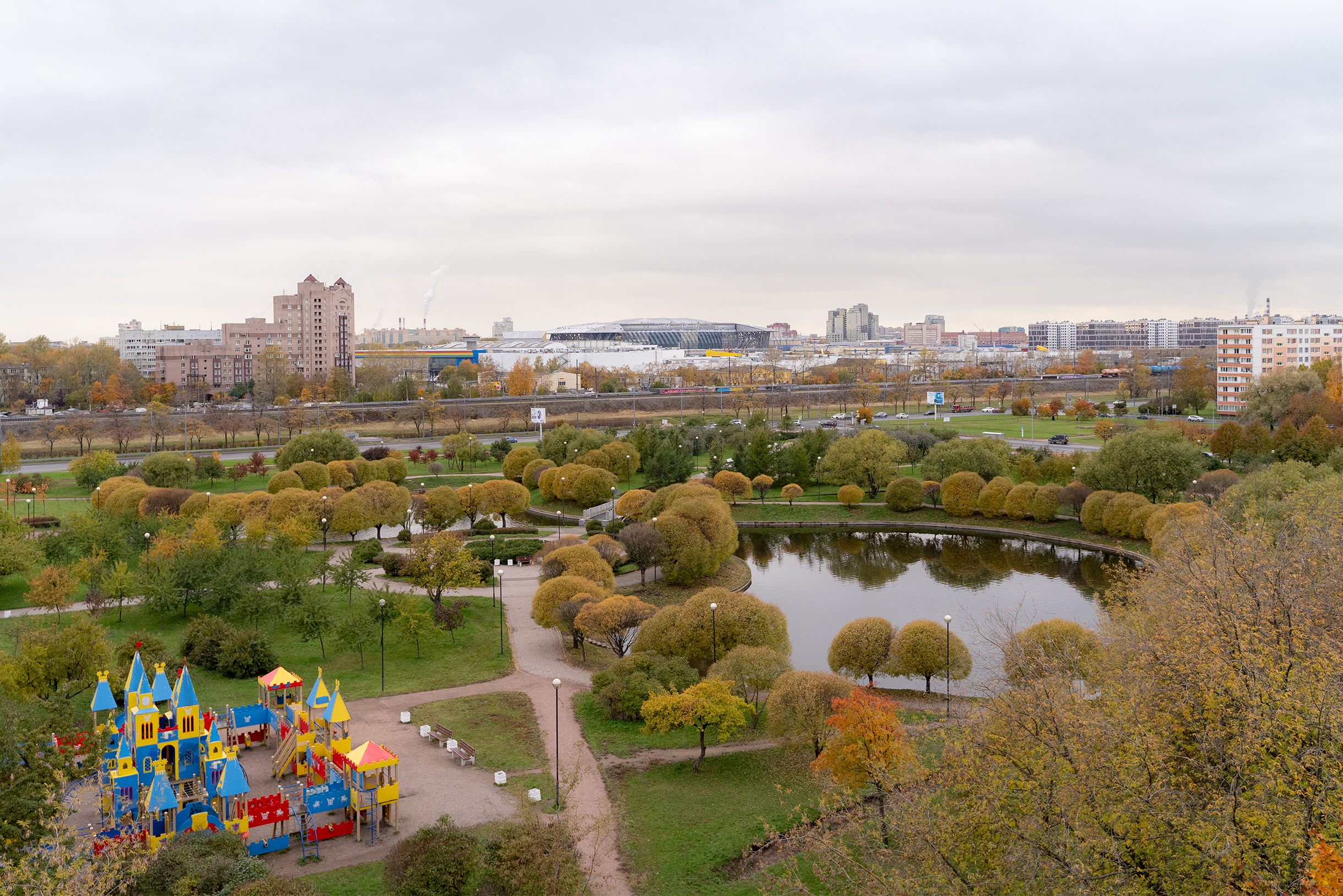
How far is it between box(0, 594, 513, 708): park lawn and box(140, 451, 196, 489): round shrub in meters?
19.7

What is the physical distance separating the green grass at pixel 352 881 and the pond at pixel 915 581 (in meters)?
14.3

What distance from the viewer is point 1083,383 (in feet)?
376

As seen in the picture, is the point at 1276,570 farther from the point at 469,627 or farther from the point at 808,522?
the point at 808,522

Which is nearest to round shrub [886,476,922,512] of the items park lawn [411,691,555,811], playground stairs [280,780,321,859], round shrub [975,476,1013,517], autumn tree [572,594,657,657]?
round shrub [975,476,1013,517]

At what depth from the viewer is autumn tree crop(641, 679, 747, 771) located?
19.5m

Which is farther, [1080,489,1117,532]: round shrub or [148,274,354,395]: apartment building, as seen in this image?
[148,274,354,395]: apartment building

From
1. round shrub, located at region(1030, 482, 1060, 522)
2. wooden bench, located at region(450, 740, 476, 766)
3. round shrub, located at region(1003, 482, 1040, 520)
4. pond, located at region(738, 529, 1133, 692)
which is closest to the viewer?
wooden bench, located at region(450, 740, 476, 766)

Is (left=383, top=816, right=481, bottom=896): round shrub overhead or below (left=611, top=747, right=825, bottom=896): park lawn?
overhead

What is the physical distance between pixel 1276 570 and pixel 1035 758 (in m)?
6.28

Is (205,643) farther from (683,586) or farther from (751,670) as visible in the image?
(683,586)

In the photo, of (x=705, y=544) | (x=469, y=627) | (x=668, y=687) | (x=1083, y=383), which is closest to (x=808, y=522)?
(x=705, y=544)

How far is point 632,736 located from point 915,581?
20.1 m

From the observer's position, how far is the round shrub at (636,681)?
22.0 metres

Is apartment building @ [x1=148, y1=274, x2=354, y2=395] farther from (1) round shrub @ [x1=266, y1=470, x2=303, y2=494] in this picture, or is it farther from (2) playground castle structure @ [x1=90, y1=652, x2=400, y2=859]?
(2) playground castle structure @ [x1=90, y1=652, x2=400, y2=859]
